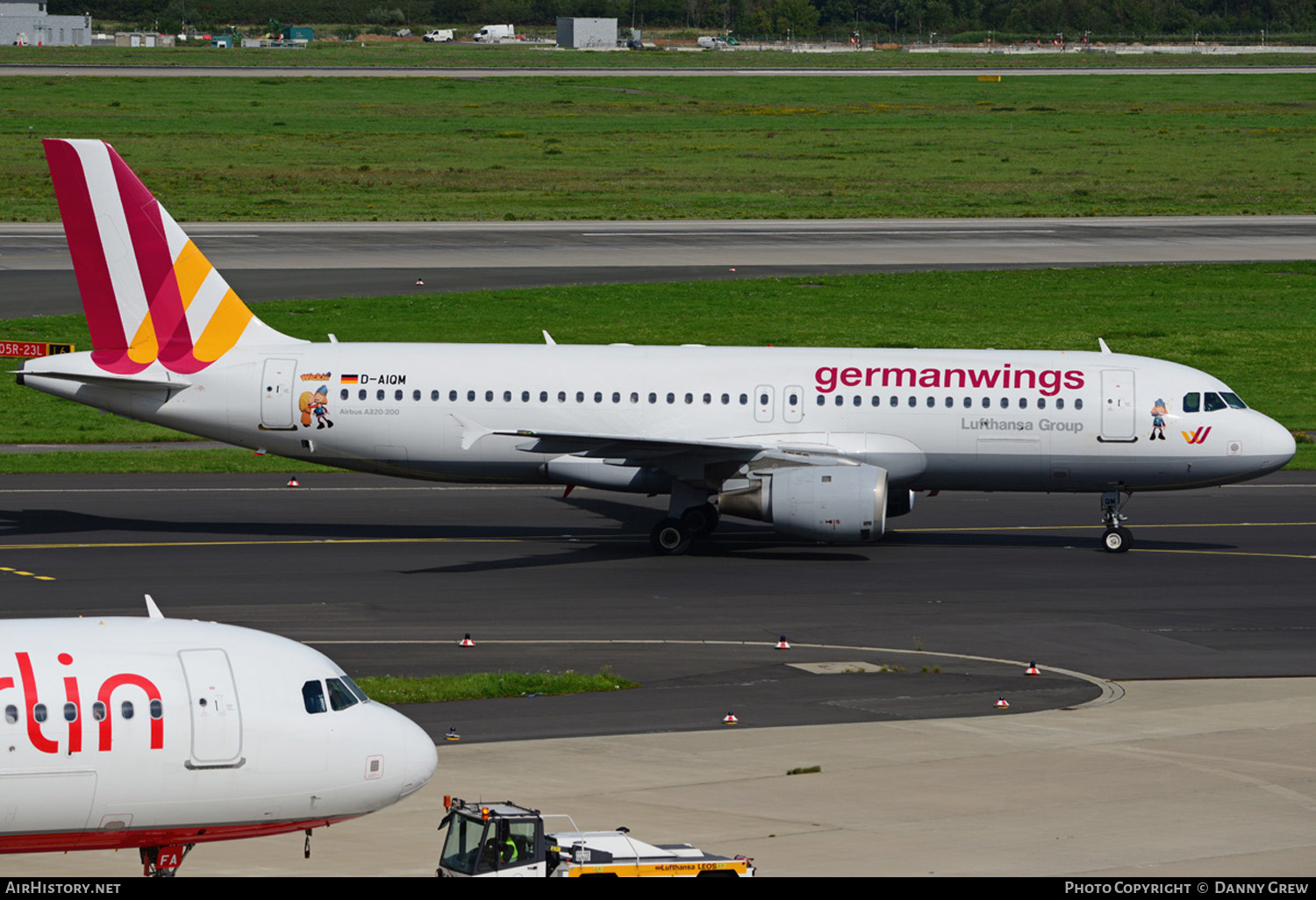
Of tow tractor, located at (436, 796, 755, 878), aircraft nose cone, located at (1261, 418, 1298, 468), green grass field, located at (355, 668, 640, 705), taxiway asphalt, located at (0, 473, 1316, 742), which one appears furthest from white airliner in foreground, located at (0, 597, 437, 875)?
aircraft nose cone, located at (1261, 418, 1298, 468)

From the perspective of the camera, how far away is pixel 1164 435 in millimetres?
39594

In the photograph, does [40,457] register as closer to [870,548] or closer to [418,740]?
[870,548]

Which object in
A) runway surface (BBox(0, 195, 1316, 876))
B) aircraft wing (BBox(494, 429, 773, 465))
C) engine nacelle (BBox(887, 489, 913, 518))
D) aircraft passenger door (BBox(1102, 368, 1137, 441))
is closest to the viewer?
runway surface (BBox(0, 195, 1316, 876))

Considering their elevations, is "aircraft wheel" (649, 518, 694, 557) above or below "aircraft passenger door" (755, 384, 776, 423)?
below

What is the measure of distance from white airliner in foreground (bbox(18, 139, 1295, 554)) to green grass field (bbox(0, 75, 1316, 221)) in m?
60.7

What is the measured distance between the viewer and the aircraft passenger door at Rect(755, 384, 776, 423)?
39906 mm

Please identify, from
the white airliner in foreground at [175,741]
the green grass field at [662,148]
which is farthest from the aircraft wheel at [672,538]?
the green grass field at [662,148]

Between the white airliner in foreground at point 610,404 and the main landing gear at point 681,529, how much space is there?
0.05 m

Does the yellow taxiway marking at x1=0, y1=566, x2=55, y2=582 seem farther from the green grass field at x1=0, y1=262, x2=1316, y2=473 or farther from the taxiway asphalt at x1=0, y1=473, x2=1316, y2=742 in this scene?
the green grass field at x1=0, y1=262, x2=1316, y2=473

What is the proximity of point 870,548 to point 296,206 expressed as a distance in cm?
7191

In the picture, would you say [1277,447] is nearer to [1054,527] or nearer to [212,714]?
[1054,527]

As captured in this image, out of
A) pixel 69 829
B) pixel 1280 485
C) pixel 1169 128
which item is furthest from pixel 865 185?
pixel 69 829

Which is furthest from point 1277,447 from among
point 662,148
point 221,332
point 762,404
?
point 662,148

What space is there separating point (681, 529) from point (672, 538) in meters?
0.29
